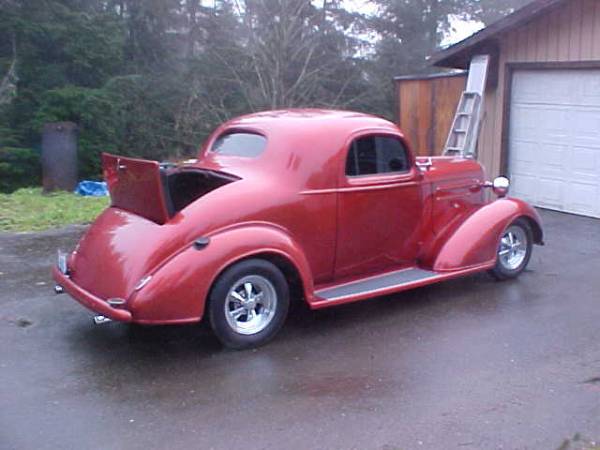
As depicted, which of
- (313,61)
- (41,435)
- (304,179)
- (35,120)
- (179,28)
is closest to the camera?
(41,435)

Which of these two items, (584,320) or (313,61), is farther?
(313,61)

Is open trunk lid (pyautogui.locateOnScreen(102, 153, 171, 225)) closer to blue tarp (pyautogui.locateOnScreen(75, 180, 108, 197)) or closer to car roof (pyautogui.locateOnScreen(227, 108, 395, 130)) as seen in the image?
car roof (pyautogui.locateOnScreen(227, 108, 395, 130))

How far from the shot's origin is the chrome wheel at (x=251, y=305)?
234 inches

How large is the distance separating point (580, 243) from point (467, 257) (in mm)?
3331

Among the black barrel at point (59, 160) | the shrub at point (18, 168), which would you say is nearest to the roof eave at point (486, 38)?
the black barrel at point (59, 160)

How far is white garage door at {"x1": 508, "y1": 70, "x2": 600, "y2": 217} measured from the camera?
11727 millimetres

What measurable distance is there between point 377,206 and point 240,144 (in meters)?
1.38

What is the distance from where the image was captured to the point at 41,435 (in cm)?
457

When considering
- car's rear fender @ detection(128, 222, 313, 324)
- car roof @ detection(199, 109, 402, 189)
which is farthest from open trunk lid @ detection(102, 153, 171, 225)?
car roof @ detection(199, 109, 402, 189)

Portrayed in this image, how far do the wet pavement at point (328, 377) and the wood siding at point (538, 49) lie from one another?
5297 millimetres

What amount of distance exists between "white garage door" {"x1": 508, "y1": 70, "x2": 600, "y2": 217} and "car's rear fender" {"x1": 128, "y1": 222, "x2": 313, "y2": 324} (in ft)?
24.6

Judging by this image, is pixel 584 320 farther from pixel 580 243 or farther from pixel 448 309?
pixel 580 243

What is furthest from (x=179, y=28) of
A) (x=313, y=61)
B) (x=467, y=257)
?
(x=467, y=257)

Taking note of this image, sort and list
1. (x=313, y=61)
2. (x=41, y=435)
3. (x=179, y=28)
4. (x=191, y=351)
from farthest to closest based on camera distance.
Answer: (x=179, y=28)
(x=313, y=61)
(x=191, y=351)
(x=41, y=435)
